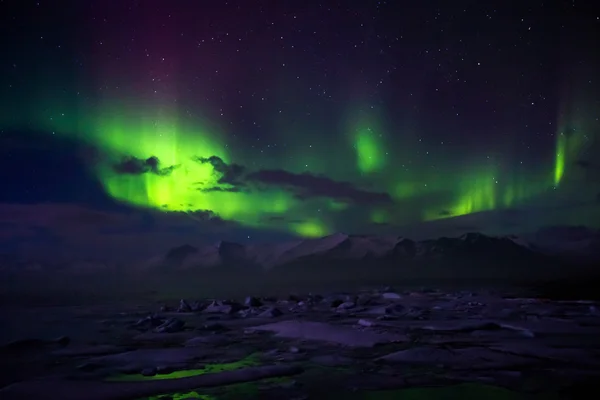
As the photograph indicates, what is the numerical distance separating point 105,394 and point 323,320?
7.96 m

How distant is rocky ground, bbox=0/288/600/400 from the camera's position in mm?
6516

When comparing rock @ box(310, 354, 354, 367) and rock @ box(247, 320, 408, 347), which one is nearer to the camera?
rock @ box(310, 354, 354, 367)

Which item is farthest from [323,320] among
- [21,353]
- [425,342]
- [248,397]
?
[248,397]

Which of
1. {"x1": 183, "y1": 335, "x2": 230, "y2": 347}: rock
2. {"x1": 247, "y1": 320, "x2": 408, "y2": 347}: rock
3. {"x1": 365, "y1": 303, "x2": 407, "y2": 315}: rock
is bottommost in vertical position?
{"x1": 365, "y1": 303, "x2": 407, "y2": 315}: rock

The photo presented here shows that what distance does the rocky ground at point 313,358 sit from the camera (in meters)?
6.52

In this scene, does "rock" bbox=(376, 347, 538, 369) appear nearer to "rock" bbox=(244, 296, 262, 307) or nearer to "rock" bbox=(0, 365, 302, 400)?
"rock" bbox=(0, 365, 302, 400)

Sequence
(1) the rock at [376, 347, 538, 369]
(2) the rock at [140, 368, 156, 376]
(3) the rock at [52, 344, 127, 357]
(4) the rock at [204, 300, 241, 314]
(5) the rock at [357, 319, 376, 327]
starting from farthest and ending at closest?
(4) the rock at [204, 300, 241, 314] < (5) the rock at [357, 319, 376, 327] < (3) the rock at [52, 344, 127, 357] < (1) the rock at [376, 347, 538, 369] < (2) the rock at [140, 368, 156, 376]

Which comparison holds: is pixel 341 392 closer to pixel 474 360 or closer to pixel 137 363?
pixel 474 360

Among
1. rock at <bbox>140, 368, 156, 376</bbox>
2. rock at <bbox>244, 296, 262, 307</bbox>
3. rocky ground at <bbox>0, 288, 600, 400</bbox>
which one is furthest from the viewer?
rock at <bbox>244, 296, 262, 307</bbox>

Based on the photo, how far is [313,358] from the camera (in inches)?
343

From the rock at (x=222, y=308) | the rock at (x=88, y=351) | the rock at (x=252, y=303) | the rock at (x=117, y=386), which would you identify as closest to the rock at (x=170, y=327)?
the rock at (x=88, y=351)

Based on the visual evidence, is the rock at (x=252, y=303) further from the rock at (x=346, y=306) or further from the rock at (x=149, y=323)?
the rock at (x=149, y=323)

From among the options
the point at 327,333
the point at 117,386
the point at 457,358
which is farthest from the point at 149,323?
the point at 457,358

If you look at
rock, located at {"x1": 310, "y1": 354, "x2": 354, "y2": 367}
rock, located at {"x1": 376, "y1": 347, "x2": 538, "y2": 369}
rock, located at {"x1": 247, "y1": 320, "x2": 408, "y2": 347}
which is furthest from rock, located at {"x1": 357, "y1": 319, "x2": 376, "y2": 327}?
rock, located at {"x1": 310, "y1": 354, "x2": 354, "y2": 367}
